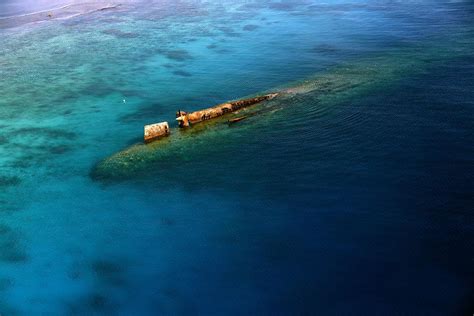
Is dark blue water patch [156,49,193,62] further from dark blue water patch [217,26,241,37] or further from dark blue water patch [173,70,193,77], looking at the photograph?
dark blue water patch [217,26,241,37]

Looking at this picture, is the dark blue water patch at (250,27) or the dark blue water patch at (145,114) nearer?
the dark blue water patch at (145,114)

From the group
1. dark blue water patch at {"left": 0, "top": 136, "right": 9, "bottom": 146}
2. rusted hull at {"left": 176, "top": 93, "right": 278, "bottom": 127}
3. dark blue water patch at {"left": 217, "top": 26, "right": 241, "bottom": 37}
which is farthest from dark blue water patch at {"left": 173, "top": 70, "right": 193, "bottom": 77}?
dark blue water patch at {"left": 0, "top": 136, "right": 9, "bottom": 146}

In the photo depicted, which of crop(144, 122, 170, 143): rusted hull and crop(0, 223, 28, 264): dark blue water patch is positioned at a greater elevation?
crop(144, 122, 170, 143): rusted hull

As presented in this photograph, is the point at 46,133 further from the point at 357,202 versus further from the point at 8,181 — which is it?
the point at 357,202

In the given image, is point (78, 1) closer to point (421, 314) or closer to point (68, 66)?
point (68, 66)

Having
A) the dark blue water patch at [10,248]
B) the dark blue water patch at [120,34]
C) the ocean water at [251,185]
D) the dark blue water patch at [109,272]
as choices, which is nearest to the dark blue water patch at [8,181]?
the ocean water at [251,185]

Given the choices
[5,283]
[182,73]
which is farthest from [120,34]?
[5,283]

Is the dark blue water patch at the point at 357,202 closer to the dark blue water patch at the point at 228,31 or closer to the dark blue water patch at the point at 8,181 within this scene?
the dark blue water patch at the point at 8,181

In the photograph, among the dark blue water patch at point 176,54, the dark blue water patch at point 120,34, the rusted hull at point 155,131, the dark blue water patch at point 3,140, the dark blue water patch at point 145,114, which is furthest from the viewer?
the dark blue water patch at point 120,34
